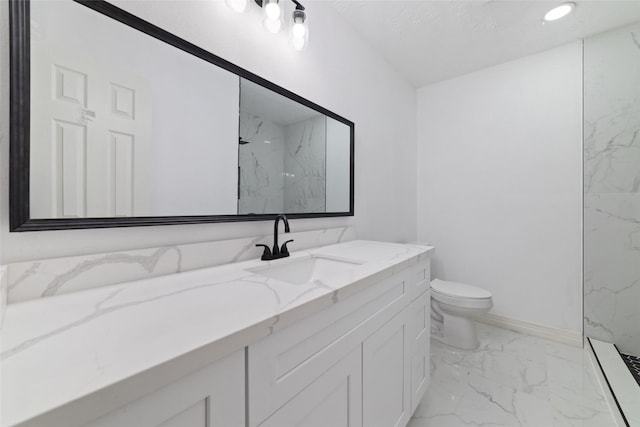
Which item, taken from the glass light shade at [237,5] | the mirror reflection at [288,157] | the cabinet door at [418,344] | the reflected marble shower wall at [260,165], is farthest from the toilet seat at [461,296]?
the glass light shade at [237,5]

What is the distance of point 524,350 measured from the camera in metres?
1.91

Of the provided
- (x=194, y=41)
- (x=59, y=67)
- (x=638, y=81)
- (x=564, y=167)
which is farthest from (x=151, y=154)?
(x=638, y=81)

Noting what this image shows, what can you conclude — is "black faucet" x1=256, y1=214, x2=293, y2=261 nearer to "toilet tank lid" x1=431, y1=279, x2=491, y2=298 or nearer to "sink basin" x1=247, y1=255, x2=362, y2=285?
"sink basin" x1=247, y1=255, x2=362, y2=285

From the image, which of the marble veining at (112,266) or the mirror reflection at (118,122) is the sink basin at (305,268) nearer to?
the marble veining at (112,266)

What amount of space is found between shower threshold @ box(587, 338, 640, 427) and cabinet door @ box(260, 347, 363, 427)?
1.48 metres

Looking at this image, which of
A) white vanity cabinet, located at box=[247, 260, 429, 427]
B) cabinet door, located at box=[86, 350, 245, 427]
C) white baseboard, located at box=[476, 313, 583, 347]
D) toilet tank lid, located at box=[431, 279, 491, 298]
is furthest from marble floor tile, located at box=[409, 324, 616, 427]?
cabinet door, located at box=[86, 350, 245, 427]

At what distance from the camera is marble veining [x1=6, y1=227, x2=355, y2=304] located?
64cm

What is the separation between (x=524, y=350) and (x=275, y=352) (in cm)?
227

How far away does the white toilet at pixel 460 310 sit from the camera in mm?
1831

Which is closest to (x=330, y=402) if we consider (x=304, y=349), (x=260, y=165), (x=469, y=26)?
(x=304, y=349)

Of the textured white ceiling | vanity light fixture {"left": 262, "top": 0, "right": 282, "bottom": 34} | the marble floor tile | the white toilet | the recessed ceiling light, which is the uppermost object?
the textured white ceiling

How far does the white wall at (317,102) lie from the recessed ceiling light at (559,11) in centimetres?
107

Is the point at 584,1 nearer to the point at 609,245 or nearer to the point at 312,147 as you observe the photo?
the point at 609,245

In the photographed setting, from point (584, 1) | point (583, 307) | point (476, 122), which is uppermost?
point (584, 1)
